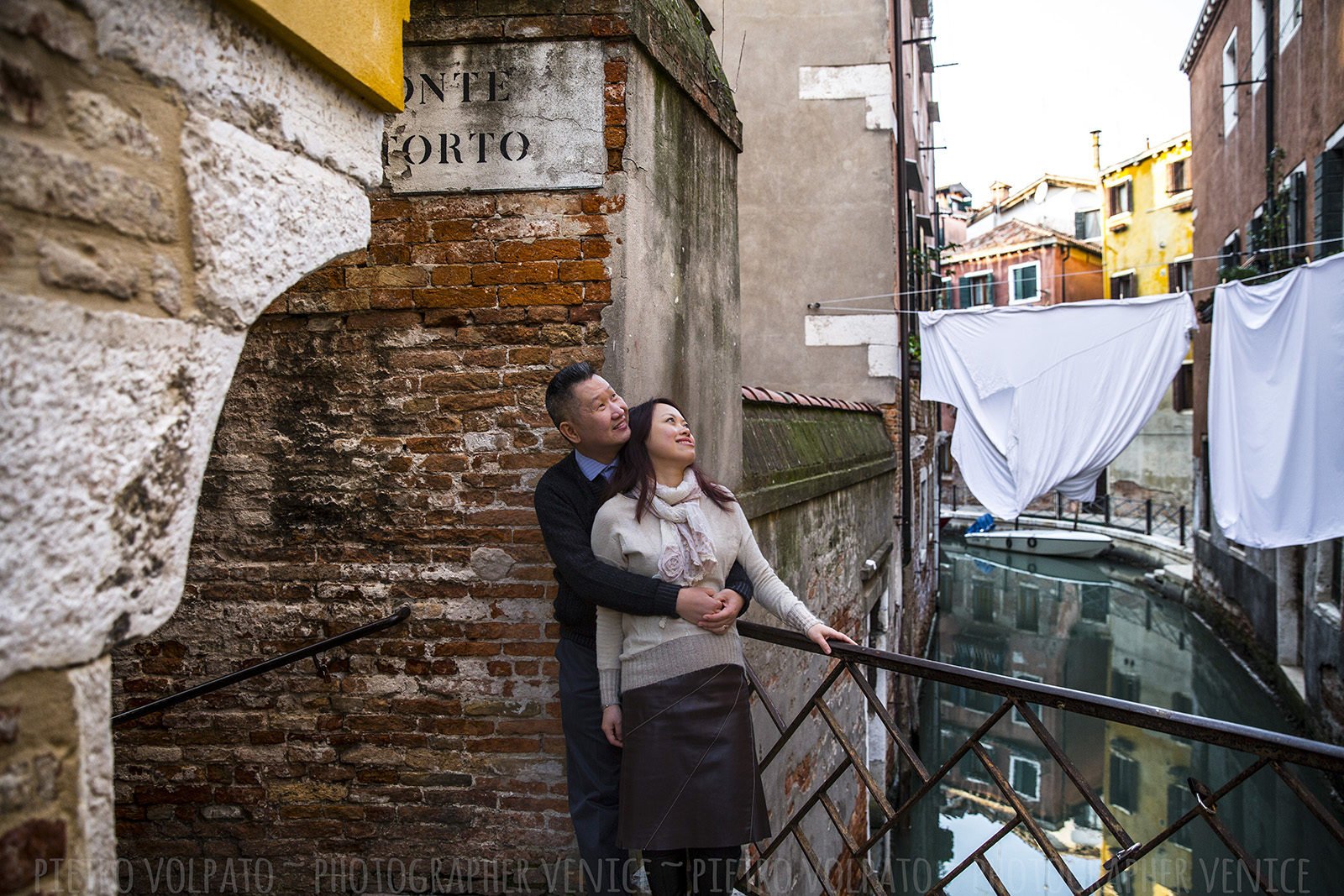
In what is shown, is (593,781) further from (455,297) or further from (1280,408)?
(1280,408)

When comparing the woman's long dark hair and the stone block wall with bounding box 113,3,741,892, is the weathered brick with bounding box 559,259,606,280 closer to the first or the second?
the stone block wall with bounding box 113,3,741,892

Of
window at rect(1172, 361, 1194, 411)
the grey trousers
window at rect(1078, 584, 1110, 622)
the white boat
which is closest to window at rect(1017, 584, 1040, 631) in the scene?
window at rect(1078, 584, 1110, 622)

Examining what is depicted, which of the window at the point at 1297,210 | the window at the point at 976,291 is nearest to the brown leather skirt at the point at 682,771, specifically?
the window at the point at 1297,210

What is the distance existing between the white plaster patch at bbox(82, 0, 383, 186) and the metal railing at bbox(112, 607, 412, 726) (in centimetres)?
168

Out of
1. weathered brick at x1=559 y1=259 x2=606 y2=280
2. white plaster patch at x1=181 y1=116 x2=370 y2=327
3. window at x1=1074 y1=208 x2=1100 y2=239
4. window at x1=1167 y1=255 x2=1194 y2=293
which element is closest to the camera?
white plaster patch at x1=181 y1=116 x2=370 y2=327

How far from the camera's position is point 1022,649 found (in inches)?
619

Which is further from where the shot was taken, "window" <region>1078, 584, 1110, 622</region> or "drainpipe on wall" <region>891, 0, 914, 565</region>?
"window" <region>1078, 584, 1110, 622</region>

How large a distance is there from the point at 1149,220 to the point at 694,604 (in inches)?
1162

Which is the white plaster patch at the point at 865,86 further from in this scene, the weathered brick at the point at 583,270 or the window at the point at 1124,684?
the window at the point at 1124,684

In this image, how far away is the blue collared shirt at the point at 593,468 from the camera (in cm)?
253

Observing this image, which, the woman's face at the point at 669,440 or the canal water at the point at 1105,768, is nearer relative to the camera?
the woman's face at the point at 669,440

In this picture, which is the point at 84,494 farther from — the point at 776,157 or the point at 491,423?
the point at 776,157

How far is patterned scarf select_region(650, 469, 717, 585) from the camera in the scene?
89.5 inches

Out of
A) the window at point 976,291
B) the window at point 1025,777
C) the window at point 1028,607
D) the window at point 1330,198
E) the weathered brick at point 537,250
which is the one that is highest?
the window at point 976,291
